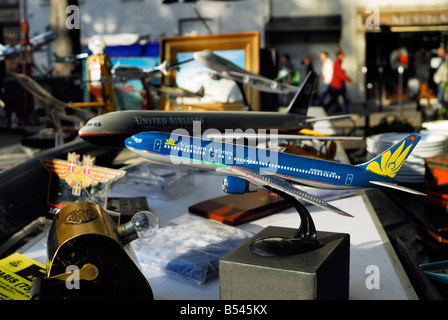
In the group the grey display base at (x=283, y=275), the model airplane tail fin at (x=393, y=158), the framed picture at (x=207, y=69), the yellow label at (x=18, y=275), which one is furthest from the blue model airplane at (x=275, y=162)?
the framed picture at (x=207, y=69)

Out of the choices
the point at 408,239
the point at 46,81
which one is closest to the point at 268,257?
the point at 408,239

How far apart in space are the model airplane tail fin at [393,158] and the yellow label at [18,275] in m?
0.63

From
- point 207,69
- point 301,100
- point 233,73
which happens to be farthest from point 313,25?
point 301,100

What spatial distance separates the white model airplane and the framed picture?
0.72 ft

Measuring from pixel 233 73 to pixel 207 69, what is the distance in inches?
12.3

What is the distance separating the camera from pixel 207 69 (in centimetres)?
219

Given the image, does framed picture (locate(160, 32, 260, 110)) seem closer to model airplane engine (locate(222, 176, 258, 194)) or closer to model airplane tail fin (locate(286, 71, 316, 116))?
model airplane tail fin (locate(286, 71, 316, 116))

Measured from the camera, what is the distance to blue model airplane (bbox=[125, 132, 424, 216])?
2.76ft

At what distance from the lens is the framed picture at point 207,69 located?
7.27ft

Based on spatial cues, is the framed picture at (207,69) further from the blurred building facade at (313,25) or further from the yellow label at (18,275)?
the blurred building facade at (313,25)

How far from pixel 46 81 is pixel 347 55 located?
7.98m

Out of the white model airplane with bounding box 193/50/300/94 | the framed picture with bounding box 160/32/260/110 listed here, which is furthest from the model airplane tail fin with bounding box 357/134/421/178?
the framed picture with bounding box 160/32/260/110

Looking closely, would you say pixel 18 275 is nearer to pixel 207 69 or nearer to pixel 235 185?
pixel 235 185
